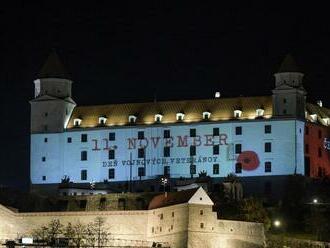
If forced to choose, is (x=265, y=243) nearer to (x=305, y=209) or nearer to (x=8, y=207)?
(x=305, y=209)

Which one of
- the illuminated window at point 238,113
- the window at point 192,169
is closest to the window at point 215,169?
the window at point 192,169

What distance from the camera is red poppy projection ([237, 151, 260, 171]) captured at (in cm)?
15425

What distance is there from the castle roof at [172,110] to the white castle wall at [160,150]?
4.41ft

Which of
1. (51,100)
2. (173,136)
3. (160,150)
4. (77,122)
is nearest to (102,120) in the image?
(77,122)

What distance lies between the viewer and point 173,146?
157625 mm

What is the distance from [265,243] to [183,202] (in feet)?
24.1

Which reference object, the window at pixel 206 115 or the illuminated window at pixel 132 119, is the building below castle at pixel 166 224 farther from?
the illuminated window at pixel 132 119

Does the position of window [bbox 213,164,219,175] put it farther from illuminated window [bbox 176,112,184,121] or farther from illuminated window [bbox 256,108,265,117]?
illuminated window [bbox 176,112,184,121]

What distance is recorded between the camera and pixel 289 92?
15588 cm

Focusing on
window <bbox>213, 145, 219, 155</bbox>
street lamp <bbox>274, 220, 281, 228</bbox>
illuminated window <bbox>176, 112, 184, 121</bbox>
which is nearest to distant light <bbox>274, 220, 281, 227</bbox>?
street lamp <bbox>274, 220, 281, 228</bbox>

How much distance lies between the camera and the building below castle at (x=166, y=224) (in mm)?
135250

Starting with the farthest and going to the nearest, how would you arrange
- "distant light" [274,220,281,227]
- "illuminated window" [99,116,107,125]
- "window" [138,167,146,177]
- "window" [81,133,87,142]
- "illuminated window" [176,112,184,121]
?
"illuminated window" [99,116,107,125] → "window" [81,133,87,142] → "illuminated window" [176,112,184,121] → "window" [138,167,146,177] → "distant light" [274,220,281,227]

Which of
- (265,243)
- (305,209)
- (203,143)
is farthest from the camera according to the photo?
(203,143)

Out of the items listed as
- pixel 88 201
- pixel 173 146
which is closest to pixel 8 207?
pixel 88 201
